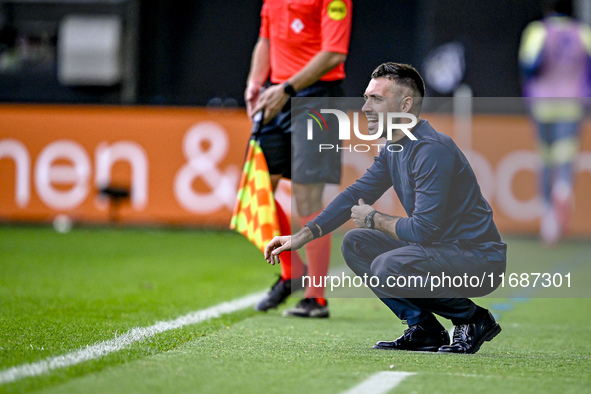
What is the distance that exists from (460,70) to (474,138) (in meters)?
3.05

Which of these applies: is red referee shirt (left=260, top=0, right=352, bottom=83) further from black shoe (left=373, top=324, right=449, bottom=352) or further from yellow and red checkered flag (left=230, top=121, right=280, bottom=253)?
black shoe (left=373, top=324, right=449, bottom=352)

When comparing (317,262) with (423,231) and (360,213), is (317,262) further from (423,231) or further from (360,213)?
(423,231)

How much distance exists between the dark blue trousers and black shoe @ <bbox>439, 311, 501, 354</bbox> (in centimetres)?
4

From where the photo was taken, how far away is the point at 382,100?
335cm

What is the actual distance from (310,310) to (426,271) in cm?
124

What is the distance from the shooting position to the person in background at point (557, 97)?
9555mm

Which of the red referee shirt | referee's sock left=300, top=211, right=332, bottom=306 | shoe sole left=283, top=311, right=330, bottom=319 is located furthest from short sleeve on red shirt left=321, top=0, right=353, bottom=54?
shoe sole left=283, top=311, right=330, bottom=319

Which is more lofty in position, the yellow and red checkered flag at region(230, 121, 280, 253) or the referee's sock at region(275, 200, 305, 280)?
the yellow and red checkered flag at region(230, 121, 280, 253)

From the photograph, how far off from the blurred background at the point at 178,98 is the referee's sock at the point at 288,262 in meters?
4.61

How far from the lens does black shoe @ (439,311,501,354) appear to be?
135 inches

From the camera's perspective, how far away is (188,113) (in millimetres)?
10055

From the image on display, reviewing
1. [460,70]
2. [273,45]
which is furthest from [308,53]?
[460,70]

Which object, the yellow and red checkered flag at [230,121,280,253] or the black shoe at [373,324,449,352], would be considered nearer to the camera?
the black shoe at [373,324,449,352]

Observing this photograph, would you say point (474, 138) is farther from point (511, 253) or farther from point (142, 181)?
point (142, 181)
